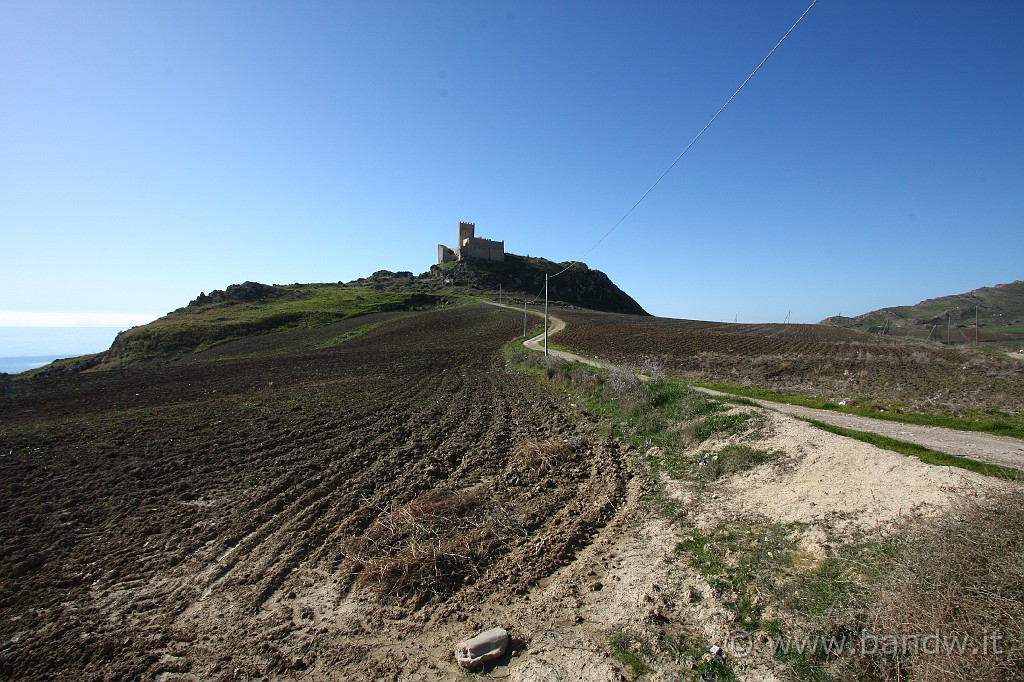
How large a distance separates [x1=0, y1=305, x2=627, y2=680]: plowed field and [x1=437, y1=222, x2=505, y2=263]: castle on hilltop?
109316 mm

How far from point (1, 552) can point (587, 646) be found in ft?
34.1

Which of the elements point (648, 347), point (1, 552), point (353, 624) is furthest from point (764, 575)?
point (648, 347)

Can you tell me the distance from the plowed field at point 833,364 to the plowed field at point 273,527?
12100 mm

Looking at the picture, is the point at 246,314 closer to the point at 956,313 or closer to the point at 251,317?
the point at 251,317

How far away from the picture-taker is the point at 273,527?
8.66 m

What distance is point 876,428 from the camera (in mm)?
11305

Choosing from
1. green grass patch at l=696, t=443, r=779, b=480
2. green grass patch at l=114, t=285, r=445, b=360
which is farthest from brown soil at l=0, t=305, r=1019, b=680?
green grass patch at l=114, t=285, r=445, b=360

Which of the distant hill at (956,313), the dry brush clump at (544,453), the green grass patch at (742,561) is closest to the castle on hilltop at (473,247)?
the distant hill at (956,313)

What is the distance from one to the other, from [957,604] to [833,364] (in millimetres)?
27435

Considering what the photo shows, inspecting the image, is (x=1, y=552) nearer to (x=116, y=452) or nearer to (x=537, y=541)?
(x=116, y=452)

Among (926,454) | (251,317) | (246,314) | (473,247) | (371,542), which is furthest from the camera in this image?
(473,247)

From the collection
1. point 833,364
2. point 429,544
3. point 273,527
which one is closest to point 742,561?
point 429,544

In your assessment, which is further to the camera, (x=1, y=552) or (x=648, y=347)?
(x=648, y=347)

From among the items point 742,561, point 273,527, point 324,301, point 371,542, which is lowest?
point 742,561
